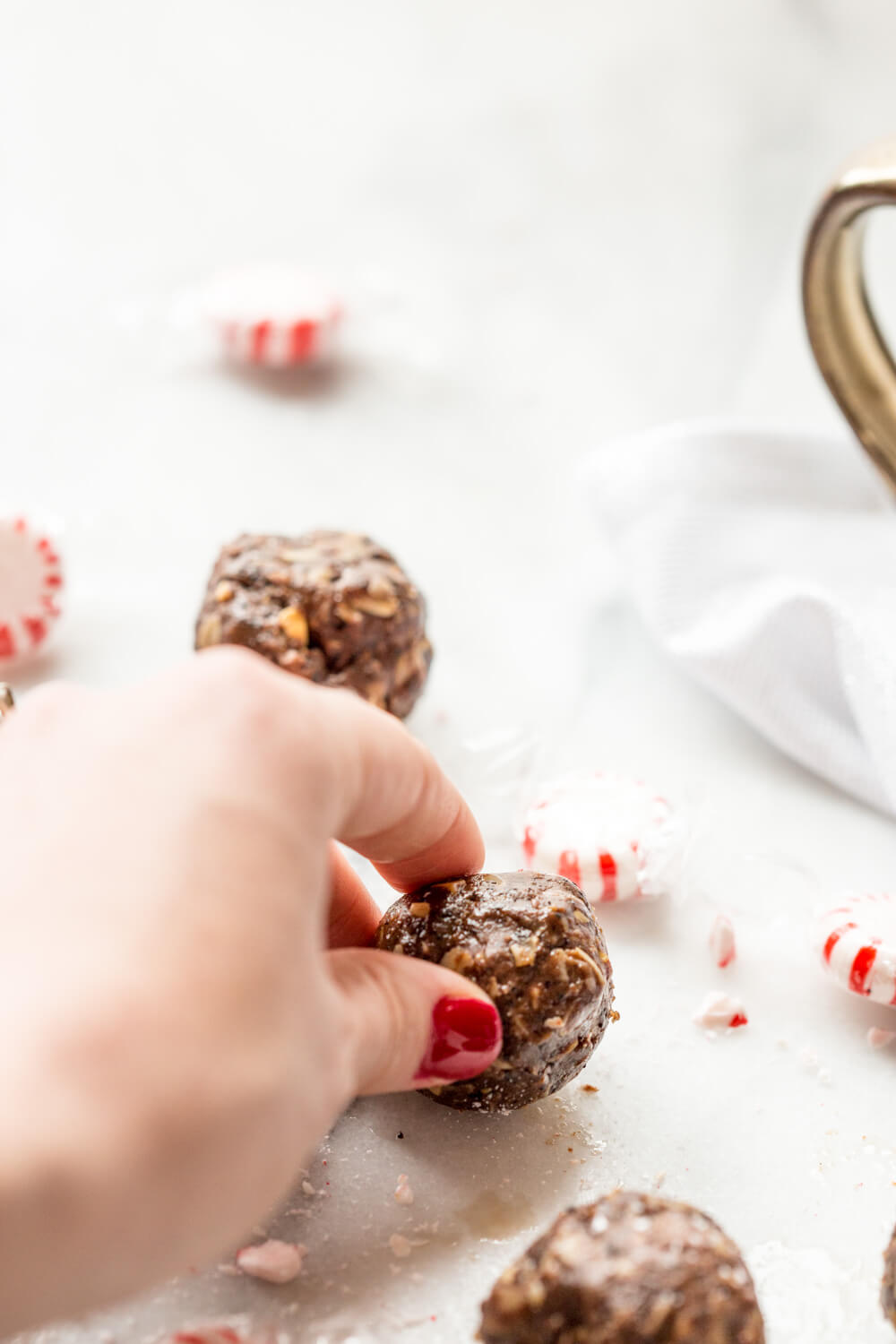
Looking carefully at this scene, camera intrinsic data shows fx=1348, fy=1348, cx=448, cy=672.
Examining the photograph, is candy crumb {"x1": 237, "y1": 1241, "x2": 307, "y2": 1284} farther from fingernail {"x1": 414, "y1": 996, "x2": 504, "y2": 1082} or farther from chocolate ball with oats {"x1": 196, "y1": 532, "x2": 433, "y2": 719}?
chocolate ball with oats {"x1": 196, "y1": 532, "x2": 433, "y2": 719}

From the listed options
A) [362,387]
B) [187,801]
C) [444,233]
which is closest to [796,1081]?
[187,801]

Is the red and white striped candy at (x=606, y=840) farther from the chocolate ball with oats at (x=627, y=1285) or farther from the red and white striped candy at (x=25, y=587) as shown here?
the red and white striped candy at (x=25, y=587)

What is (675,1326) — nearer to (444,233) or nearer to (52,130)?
(444,233)

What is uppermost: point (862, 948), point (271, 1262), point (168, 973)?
point (168, 973)

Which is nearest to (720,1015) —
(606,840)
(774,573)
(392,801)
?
(606,840)

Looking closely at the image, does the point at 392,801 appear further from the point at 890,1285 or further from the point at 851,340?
the point at 851,340
